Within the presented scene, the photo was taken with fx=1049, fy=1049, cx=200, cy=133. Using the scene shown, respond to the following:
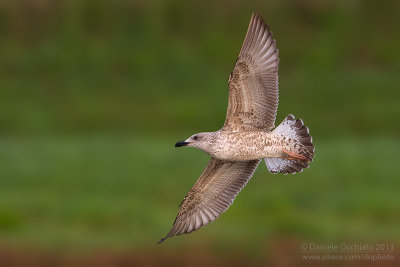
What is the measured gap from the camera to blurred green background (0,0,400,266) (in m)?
15.4

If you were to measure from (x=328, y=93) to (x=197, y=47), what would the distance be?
354cm

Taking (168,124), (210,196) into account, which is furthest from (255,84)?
(168,124)

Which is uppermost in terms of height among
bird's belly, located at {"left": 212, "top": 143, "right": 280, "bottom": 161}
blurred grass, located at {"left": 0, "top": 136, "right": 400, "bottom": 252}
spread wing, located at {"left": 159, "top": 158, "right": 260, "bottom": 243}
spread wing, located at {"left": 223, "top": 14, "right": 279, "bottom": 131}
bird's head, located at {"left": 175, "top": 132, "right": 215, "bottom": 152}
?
blurred grass, located at {"left": 0, "top": 136, "right": 400, "bottom": 252}

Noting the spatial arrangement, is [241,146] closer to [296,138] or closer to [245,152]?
[245,152]

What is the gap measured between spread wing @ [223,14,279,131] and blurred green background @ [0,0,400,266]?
4727 mm

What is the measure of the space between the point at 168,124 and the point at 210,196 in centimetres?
1199

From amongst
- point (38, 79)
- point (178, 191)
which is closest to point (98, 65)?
point (38, 79)

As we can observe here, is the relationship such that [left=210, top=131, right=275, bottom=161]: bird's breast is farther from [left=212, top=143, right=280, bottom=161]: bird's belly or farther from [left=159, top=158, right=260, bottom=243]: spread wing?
[left=159, top=158, right=260, bottom=243]: spread wing

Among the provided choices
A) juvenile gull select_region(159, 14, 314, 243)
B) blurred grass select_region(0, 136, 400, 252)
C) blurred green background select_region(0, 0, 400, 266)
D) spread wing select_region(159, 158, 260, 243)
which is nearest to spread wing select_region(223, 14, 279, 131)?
juvenile gull select_region(159, 14, 314, 243)

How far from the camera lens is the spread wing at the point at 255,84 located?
9.81 meters

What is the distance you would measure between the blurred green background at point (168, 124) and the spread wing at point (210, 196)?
13.1 ft

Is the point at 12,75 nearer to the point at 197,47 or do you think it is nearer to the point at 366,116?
the point at 197,47

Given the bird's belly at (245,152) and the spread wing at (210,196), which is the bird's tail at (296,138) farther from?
the spread wing at (210,196)

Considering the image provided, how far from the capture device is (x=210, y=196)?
10.4 meters
